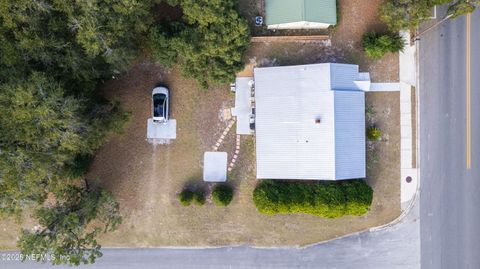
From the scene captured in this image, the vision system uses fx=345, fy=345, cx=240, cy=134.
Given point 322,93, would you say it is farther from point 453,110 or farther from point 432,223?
point 432,223

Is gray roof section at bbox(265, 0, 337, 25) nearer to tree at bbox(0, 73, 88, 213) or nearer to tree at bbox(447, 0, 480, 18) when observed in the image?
tree at bbox(447, 0, 480, 18)

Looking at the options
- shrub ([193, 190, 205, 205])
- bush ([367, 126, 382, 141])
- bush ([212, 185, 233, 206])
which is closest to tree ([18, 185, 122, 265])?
shrub ([193, 190, 205, 205])

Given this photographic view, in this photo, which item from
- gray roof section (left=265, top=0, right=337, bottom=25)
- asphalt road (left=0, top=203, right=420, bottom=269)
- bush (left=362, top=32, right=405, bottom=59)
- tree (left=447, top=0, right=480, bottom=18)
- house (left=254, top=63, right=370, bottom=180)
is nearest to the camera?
tree (left=447, top=0, right=480, bottom=18)

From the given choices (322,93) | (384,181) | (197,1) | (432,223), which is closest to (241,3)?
(197,1)

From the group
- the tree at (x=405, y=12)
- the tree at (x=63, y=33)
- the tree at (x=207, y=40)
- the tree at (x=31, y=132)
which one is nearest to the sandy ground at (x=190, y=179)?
the tree at (x=207, y=40)

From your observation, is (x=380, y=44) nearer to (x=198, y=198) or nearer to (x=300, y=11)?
(x=300, y=11)

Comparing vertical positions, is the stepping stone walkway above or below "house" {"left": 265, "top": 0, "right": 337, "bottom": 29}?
below
